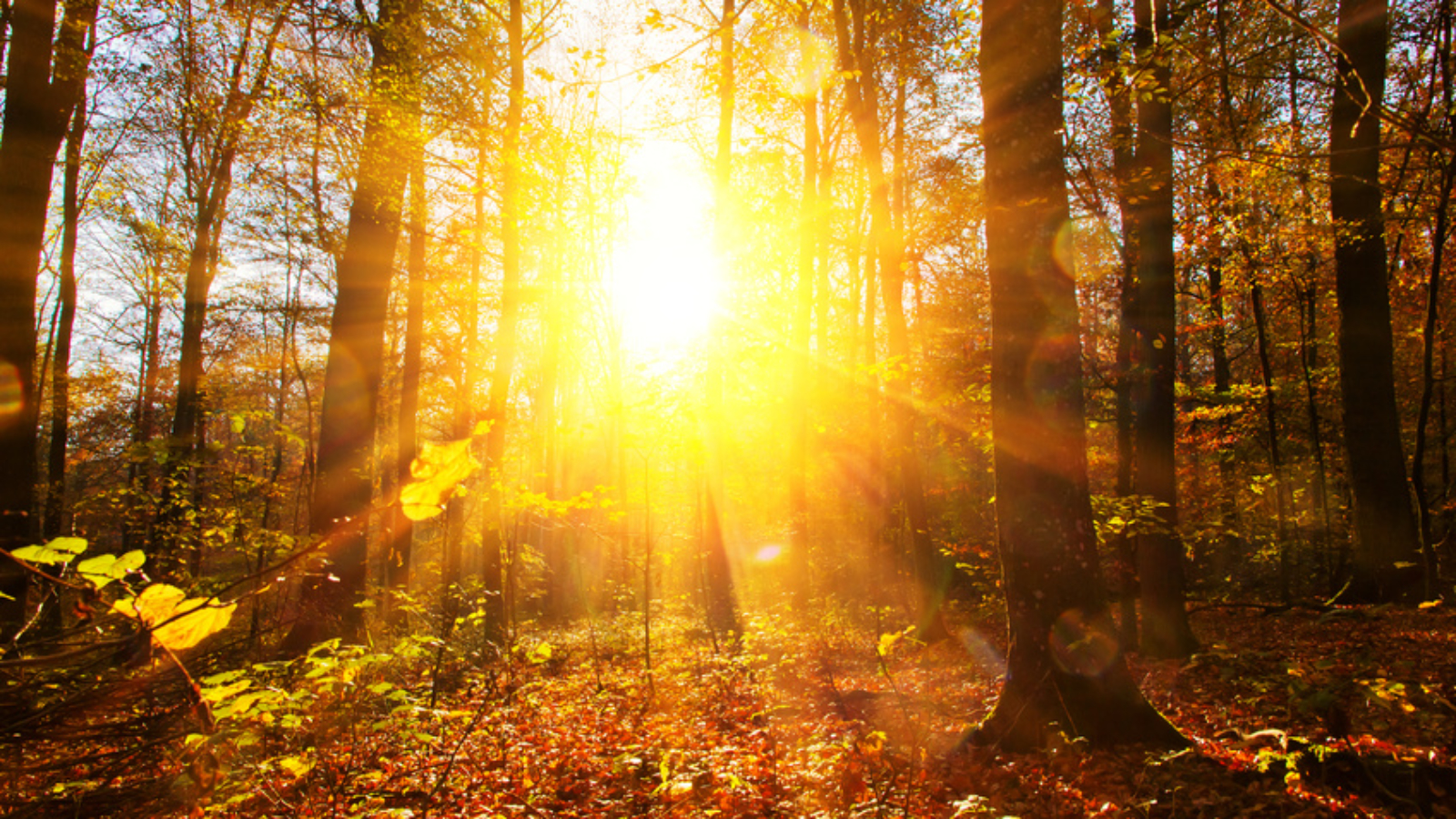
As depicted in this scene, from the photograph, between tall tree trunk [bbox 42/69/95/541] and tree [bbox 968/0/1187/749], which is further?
tall tree trunk [bbox 42/69/95/541]

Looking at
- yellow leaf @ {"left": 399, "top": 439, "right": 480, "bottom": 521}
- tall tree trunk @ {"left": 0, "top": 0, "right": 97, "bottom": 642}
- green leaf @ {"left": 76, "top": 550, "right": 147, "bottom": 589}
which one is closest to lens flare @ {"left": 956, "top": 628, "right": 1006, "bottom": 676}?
yellow leaf @ {"left": 399, "top": 439, "right": 480, "bottom": 521}

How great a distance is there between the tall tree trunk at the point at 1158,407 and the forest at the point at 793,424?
0.05 m

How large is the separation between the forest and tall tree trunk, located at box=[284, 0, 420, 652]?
0.06 metres

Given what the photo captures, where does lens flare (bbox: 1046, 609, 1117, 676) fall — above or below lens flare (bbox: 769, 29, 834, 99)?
below

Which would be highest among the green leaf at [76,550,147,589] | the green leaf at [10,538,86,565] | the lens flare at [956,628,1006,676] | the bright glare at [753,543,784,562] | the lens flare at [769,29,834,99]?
the lens flare at [769,29,834,99]

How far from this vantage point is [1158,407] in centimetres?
729

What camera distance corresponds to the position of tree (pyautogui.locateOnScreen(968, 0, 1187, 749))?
383 cm

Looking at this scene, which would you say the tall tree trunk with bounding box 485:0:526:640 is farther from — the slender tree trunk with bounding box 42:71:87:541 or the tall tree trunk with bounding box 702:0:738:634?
the slender tree trunk with bounding box 42:71:87:541

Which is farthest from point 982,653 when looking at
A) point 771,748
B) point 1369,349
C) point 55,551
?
point 55,551

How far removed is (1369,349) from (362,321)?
499 inches

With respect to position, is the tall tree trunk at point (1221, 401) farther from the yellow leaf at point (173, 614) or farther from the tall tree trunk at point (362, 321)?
the tall tree trunk at point (362, 321)

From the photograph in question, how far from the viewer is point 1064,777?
3.49m

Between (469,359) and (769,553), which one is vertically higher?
(469,359)

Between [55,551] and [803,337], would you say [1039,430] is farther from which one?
[803,337]
